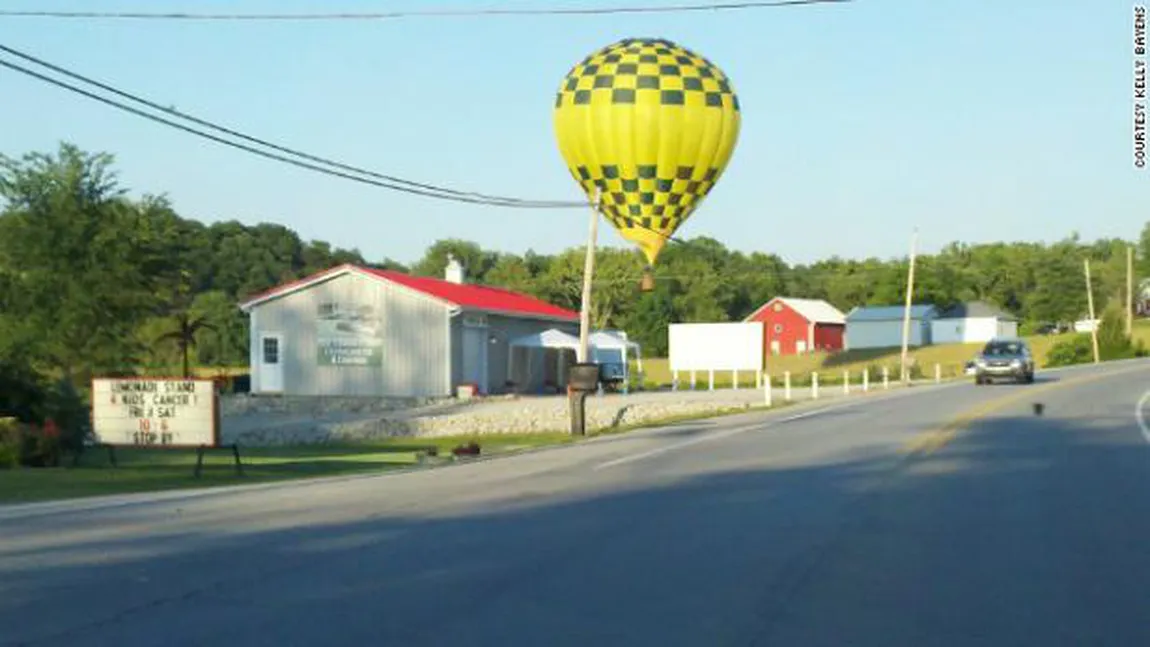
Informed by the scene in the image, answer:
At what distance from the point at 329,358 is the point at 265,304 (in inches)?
131

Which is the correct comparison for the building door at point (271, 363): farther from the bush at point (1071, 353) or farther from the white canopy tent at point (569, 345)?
the bush at point (1071, 353)

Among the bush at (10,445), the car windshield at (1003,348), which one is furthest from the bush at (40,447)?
the car windshield at (1003,348)

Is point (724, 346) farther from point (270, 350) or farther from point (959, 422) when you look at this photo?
point (959, 422)

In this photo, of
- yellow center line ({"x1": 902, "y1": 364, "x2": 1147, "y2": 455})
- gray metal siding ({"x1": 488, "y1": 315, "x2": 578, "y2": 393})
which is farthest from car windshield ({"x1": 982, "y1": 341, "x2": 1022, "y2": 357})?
gray metal siding ({"x1": 488, "y1": 315, "x2": 578, "y2": 393})

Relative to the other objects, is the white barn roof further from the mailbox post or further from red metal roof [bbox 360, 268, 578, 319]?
the mailbox post

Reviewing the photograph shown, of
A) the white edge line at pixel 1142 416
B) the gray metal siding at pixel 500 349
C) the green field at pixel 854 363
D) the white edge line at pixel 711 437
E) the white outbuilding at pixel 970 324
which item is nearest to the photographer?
the white edge line at pixel 711 437

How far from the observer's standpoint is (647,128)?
155 feet

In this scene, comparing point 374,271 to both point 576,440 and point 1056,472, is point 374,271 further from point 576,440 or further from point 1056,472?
point 1056,472

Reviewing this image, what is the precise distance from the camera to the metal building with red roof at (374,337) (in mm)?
51000

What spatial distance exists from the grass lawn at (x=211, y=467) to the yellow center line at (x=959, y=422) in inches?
318

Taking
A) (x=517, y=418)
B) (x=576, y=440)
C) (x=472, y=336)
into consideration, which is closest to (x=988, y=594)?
(x=576, y=440)

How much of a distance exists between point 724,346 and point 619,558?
54.3 metres

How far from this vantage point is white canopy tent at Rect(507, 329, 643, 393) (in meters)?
54.1

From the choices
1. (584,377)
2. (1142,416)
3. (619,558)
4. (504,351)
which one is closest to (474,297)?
(504,351)
